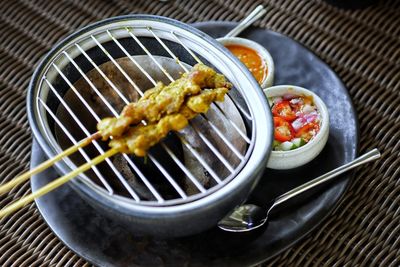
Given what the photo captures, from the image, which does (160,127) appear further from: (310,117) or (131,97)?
(310,117)

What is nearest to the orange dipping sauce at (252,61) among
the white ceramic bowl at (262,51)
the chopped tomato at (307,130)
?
the white ceramic bowl at (262,51)

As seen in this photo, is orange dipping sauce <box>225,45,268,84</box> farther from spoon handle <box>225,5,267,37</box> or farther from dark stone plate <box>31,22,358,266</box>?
dark stone plate <box>31,22,358,266</box>

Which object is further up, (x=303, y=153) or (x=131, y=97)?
(x=131, y=97)

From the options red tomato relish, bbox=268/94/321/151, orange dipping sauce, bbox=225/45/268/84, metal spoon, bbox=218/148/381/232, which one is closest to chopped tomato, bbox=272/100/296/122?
red tomato relish, bbox=268/94/321/151

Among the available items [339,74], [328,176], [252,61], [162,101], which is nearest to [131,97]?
[162,101]

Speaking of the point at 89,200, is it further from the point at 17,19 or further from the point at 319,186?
the point at 17,19

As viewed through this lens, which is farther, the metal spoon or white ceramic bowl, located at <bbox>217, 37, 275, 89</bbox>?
white ceramic bowl, located at <bbox>217, 37, 275, 89</bbox>
